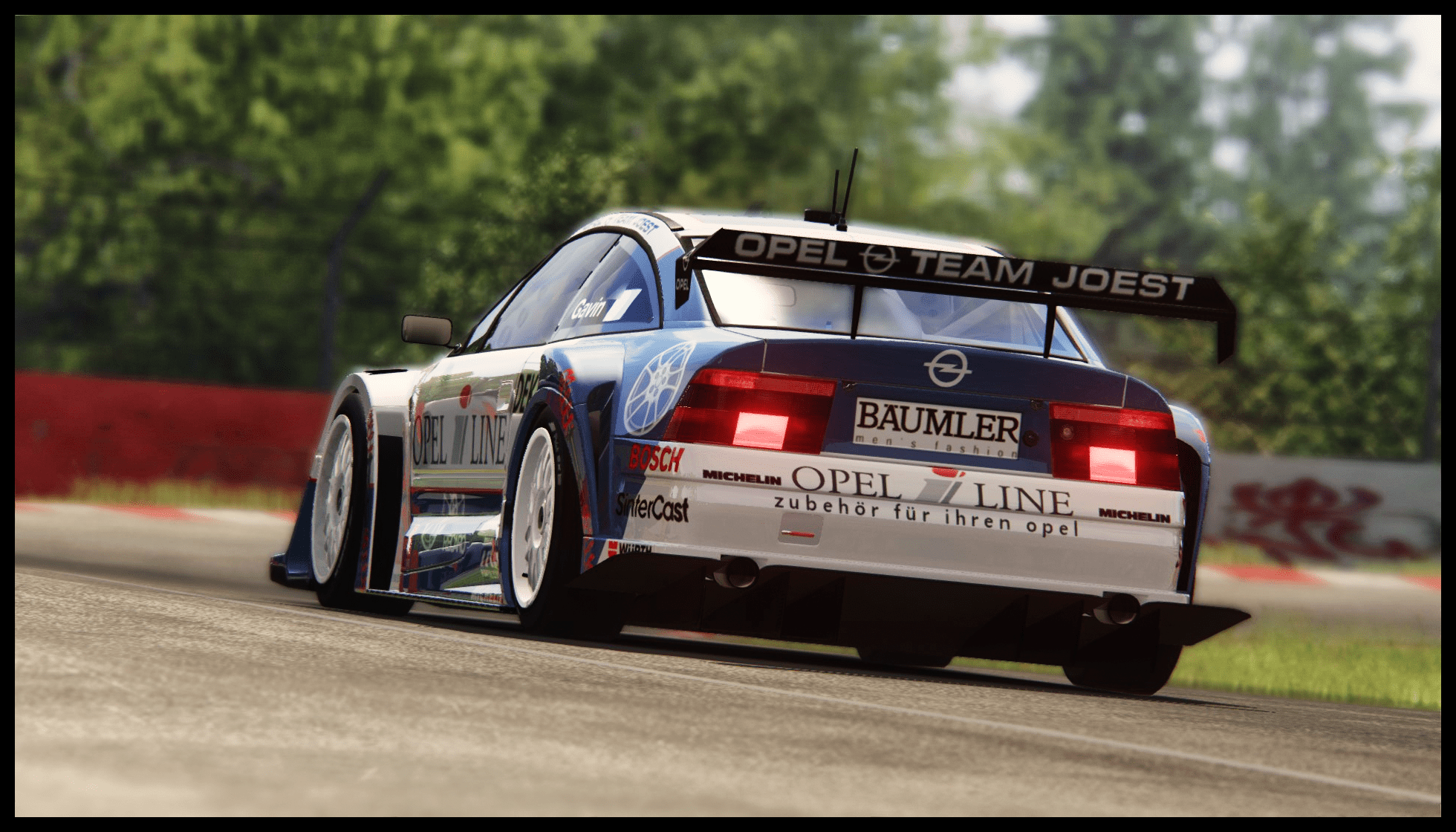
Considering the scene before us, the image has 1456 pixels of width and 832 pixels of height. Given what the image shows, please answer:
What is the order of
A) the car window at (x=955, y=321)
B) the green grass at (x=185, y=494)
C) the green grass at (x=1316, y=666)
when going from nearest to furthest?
the car window at (x=955, y=321)
the green grass at (x=1316, y=666)
the green grass at (x=185, y=494)

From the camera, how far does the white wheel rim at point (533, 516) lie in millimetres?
7180

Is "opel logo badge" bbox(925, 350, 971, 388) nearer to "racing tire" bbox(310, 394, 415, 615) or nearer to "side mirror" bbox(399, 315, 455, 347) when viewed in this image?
"side mirror" bbox(399, 315, 455, 347)

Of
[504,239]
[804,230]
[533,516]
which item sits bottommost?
[533,516]

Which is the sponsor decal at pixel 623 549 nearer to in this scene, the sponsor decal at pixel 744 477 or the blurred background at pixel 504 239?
the sponsor decal at pixel 744 477

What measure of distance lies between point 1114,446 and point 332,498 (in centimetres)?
369

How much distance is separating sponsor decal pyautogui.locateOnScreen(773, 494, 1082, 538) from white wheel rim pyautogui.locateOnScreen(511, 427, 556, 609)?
0.84 meters

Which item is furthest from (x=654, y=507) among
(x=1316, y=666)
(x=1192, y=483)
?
(x=1316, y=666)

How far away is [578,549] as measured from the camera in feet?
22.7

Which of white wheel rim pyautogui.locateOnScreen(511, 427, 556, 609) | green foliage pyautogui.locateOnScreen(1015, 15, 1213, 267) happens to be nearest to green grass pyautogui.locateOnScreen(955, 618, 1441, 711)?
white wheel rim pyautogui.locateOnScreen(511, 427, 556, 609)

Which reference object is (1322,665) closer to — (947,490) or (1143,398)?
(1143,398)

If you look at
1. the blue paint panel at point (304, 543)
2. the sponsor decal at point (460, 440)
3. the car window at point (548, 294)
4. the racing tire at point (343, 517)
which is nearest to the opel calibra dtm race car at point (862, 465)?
the sponsor decal at point (460, 440)

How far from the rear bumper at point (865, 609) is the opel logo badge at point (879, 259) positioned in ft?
3.00

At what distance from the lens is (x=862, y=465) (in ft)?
22.2

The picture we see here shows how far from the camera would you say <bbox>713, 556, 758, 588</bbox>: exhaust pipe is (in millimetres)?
6676
